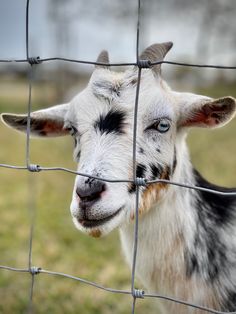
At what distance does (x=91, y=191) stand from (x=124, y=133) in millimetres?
398

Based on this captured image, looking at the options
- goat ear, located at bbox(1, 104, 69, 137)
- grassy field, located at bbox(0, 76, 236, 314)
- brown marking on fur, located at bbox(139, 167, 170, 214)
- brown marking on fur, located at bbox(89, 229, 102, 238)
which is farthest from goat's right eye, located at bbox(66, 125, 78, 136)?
grassy field, located at bbox(0, 76, 236, 314)

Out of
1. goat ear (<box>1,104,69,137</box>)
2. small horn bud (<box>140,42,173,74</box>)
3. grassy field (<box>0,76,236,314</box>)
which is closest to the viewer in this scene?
small horn bud (<box>140,42,173,74</box>)

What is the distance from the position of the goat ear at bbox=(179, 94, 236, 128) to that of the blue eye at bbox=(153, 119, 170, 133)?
0.13m

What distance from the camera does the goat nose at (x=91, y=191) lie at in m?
2.07

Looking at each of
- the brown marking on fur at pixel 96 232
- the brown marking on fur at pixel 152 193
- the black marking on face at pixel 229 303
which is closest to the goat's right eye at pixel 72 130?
the brown marking on fur at pixel 152 193

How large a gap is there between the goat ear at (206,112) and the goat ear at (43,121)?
68 centimetres

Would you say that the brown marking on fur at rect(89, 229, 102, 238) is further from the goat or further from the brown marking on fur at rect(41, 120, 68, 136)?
the brown marking on fur at rect(41, 120, 68, 136)

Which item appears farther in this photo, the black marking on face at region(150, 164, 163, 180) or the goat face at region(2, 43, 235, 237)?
the black marking on face at region(150, 164, 163, 180)

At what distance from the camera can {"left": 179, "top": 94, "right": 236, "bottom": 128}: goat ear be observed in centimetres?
240

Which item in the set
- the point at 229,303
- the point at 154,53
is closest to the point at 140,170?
the point at 154,53

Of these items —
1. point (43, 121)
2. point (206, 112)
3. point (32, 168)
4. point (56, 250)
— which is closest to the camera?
point (32, 168)

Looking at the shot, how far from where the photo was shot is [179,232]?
2.66 m

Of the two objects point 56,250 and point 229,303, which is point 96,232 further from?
point 56,250

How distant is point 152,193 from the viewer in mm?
2465
